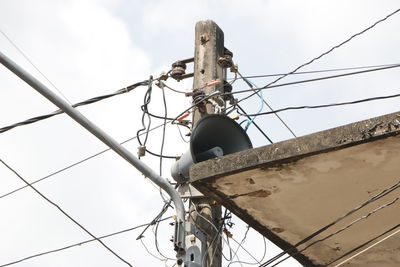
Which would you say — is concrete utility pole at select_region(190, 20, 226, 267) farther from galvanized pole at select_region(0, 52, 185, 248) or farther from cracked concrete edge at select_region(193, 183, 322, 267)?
galvanized pole at select_region(0, 52, 185, 248)

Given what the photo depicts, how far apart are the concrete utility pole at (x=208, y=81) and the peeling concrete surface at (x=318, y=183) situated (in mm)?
542

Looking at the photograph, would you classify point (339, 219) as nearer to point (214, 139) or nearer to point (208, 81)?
point (214, 139)

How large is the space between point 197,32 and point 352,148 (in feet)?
11.3

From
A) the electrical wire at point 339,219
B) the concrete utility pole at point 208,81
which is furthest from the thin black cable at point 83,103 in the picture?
the electrical wire at point 339,219

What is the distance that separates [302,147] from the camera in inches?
248

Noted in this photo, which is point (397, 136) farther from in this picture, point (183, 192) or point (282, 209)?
point (183, 192)

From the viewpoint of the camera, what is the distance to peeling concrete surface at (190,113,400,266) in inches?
243

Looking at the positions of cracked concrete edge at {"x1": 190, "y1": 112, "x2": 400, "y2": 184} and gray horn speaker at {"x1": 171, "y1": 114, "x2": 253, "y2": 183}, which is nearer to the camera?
cracked concrete edge at {"x1": 190, "y1": 112, "x2": 400, "y2": 184}

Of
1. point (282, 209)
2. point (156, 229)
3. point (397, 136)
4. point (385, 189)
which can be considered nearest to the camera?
point (397, 136)

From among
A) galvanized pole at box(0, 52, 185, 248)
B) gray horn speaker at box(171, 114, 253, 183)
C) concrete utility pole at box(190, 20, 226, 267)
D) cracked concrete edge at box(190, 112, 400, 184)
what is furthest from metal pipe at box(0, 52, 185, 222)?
concrete utility pole at box(190, 20, 226, 267)

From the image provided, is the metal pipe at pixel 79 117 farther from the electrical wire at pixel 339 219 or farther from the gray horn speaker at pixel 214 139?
the electrical wire at pixel 339 219

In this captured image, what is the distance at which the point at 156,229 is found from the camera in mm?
8656

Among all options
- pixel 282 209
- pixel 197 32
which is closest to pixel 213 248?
pixel 282 209

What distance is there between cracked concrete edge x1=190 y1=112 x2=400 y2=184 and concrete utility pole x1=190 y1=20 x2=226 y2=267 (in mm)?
1050
